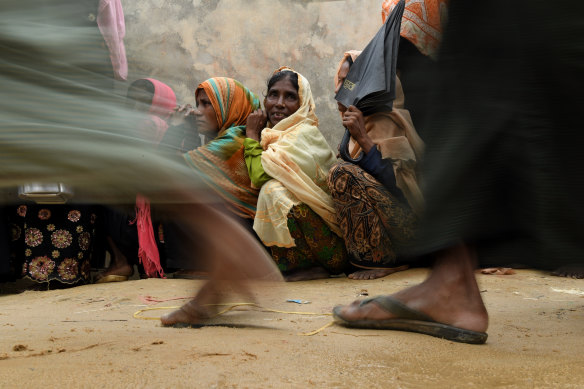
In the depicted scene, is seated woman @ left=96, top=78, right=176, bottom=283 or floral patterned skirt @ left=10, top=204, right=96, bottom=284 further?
seated woman @ left=96, top=78, right=176, bottom=283

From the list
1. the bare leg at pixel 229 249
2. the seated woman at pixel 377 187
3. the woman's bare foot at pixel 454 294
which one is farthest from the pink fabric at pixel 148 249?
the woman's bare foot at pixel 454 294

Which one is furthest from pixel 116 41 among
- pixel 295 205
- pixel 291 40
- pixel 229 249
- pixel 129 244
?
pixel 291 40

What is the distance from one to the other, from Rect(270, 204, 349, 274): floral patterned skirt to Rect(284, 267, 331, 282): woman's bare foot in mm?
36

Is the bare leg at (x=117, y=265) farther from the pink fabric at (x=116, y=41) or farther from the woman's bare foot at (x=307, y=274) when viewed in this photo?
the pink fabric at (x=116, y=41)

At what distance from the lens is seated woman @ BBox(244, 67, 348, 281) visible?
4.01 meters

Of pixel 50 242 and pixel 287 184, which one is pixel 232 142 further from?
pixel 50 242

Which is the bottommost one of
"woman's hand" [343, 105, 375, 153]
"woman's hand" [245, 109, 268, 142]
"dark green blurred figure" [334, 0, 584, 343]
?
"dark green blurred figure" [334, 0, 584, 343]

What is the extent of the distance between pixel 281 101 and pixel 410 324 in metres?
2.98

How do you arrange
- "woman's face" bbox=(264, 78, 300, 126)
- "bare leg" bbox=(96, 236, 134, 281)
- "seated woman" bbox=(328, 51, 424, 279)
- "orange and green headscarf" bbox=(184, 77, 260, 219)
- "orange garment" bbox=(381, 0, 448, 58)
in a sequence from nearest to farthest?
"orange garment" bbox=(381, 0, 448, 58), "seated woman" bbox=(328, 51, 424, 279), "orange and green headscarf" bbox=(184, 77, 260, 219), "bare leg" bbox=(96, 236, 134, 281), "woman's face" bbox=(264, 78, 300, 126)

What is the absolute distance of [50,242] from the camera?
160 inches

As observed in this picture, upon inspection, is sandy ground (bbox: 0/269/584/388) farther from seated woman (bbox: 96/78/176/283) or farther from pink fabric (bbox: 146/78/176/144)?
seated woman (bbox: 96/78/176/283)

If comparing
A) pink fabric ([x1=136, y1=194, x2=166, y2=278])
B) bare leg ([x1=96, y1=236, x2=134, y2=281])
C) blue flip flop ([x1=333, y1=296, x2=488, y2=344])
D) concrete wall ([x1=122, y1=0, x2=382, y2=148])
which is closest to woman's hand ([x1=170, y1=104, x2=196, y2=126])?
blue flip flop ([x1=333, y1=296, x2=488, y2=344])

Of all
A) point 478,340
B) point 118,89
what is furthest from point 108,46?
point 478,340

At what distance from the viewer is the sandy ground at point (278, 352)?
4.09 ft
